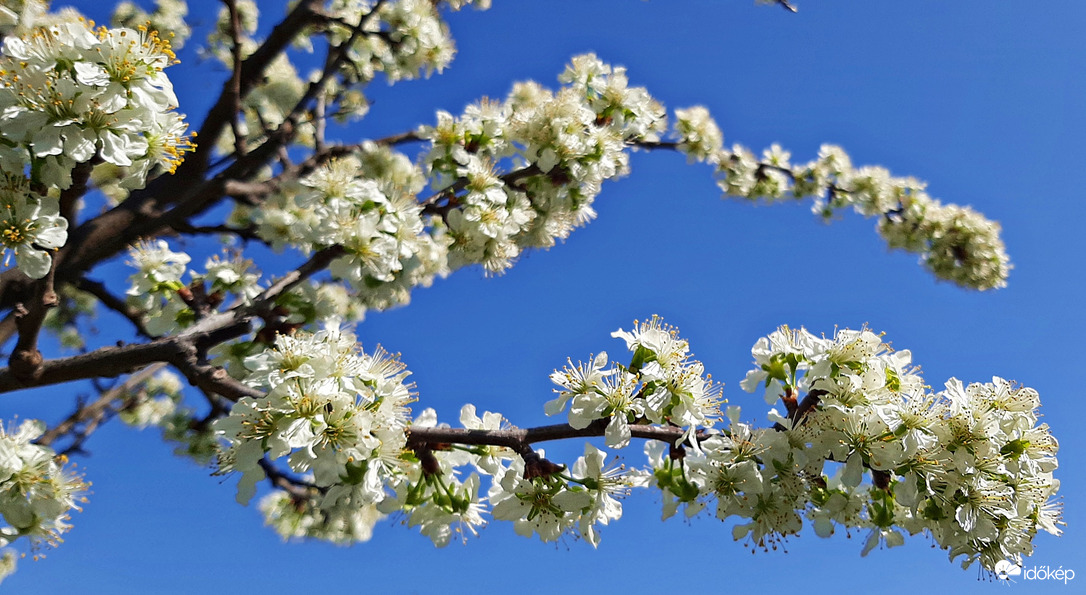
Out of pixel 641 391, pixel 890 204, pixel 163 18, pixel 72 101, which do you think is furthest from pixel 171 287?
pixel 890 204

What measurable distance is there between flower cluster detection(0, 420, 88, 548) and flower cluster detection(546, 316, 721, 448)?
2543mm

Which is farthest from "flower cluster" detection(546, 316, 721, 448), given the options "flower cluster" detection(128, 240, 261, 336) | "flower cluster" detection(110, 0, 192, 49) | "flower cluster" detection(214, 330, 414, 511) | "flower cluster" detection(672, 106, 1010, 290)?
"flower cluster" detection(110, 0, 192, 49)

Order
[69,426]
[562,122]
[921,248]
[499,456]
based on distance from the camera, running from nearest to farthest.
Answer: [499,456] < [562,122] < [69,426] < [921,248]

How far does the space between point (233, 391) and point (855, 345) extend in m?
2.40

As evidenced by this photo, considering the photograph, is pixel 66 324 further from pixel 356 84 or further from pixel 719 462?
pixel 719 462

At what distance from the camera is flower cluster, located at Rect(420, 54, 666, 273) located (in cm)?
424

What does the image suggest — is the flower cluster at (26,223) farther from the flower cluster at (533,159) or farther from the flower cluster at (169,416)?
the flower cluster at (169,416)

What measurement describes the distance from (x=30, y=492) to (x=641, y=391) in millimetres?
2960

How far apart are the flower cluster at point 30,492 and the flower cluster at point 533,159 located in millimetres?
2414

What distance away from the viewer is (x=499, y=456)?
109 inches

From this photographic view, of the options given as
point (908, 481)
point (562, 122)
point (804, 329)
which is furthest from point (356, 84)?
point (908, 481)

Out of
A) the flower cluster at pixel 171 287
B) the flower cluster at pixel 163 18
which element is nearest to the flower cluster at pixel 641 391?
the flower cluster at pixel 171 287

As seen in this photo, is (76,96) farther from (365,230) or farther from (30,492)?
(30,492)

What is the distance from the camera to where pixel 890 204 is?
7957mm
